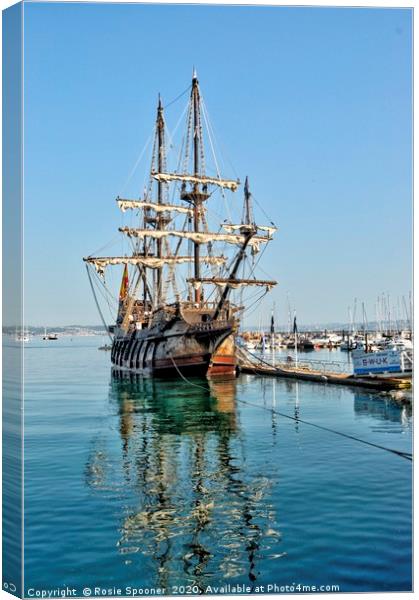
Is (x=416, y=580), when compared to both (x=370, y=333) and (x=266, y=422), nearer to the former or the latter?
(x=266, y=422)

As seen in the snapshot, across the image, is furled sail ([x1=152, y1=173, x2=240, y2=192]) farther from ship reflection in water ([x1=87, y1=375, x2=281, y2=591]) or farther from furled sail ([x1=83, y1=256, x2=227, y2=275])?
ship reflection in water ([x1=87, y1=375, x2=281, y2=591])

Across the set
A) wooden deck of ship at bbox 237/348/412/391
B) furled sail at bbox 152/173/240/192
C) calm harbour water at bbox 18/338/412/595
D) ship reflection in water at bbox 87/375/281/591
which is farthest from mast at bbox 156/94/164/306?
ship reflection in water at bbox 87/375/281/591

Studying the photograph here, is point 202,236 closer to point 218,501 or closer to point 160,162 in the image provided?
point 160,162

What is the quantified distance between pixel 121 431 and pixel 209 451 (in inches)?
237

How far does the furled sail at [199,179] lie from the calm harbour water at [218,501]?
2812cm

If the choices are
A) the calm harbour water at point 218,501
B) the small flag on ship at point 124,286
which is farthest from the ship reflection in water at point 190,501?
the small flag on ship at point 124,286

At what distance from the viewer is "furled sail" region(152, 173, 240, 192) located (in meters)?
51.8

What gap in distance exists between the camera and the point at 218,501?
542 inches

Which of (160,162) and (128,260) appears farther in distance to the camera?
(160,162)

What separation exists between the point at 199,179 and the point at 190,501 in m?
40.7

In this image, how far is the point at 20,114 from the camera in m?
9.16

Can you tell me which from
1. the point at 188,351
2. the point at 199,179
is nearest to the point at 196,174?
the point at 199,179

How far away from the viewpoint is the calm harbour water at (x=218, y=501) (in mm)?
A: 9875

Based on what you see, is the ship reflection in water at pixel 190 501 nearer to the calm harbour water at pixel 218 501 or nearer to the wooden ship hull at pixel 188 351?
the calm harbour water at pixel 218 501
